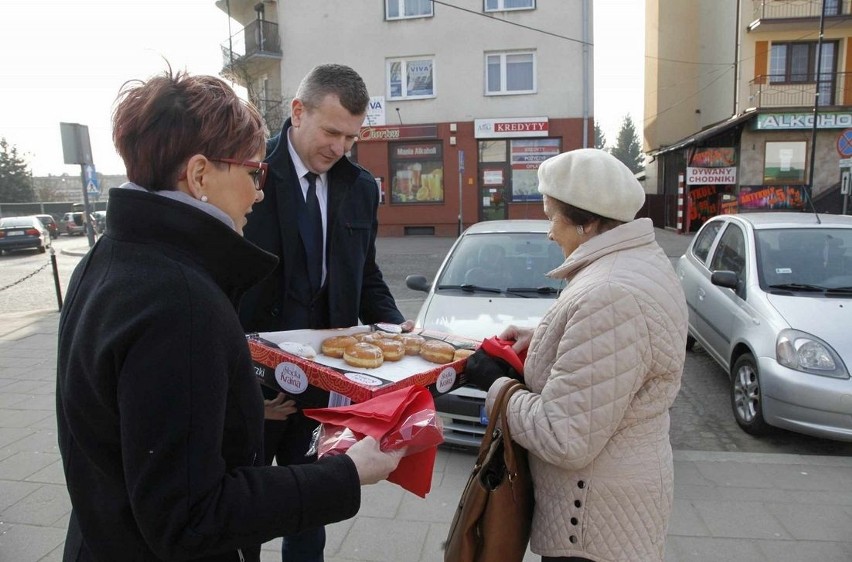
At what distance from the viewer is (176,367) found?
1.05 metres

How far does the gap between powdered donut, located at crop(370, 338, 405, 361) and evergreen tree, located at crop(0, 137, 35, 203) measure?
58893 mm

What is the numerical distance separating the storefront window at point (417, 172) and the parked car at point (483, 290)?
17.1 m

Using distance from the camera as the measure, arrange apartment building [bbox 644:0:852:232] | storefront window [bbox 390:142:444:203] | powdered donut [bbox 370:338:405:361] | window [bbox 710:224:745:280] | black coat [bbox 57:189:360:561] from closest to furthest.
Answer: black coat [bbox 57:189:360:561]
powdered donut [bbox 370:338:405:361]
window [bbox 710:224:745:280]
apartment building [bbox 644:0:852:232]
storefront window [bbox 390:142:444:203]

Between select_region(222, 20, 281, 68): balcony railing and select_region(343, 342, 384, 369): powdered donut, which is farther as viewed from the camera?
select_region(222, 20, 281, 68): balcony railing

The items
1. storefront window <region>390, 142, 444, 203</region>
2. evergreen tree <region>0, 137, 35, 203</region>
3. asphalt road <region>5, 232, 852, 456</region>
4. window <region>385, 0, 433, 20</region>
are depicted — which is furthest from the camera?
evergreen tree <region>0, 137, 35, 203</region>

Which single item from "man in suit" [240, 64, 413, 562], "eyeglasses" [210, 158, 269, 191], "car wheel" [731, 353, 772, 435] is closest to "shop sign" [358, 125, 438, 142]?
"car wheel" [731, 353, 772, 435]

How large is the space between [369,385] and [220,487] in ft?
2.06

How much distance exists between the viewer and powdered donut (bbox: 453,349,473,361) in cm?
205

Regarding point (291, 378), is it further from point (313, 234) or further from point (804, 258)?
point (804, 258)

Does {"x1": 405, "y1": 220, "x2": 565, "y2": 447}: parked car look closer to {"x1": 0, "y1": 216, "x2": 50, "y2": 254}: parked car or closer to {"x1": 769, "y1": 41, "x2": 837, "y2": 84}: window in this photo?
{"x1": 769, "y1": 41, "x2": 837, "y2": 84}: window

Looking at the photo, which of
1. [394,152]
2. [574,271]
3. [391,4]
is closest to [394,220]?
[394,152]

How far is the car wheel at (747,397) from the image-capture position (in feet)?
15.6

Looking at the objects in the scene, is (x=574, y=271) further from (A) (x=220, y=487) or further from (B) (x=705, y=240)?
(B) (x=705, y=240)

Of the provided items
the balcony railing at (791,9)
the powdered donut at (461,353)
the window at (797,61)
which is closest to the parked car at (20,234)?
the powdered donut at (461,353)
